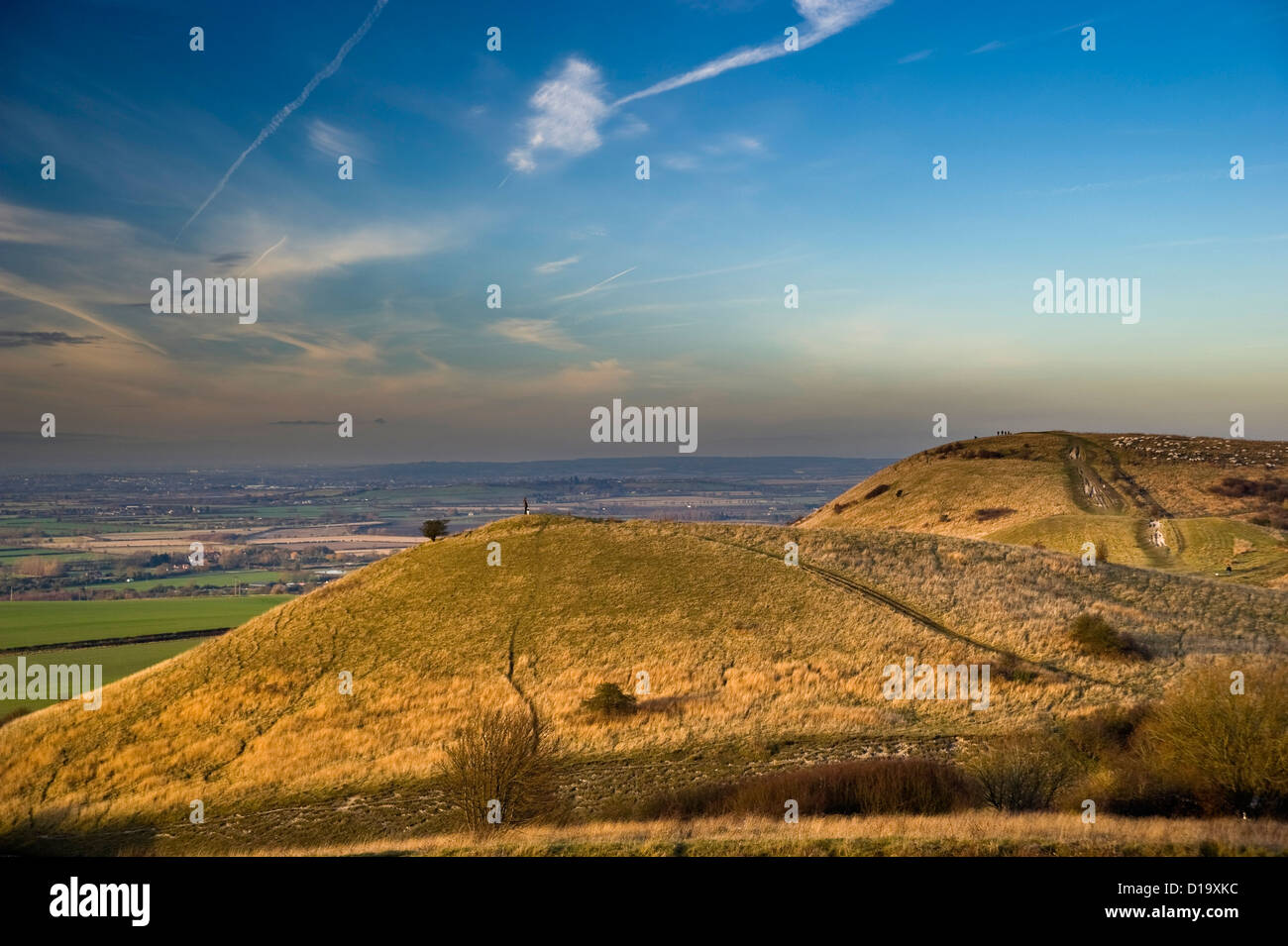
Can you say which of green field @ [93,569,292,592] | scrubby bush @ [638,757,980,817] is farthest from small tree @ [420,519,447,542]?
green field @ [93,569,292,592]

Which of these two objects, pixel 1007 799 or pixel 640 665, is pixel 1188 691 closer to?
pixel 1007 799

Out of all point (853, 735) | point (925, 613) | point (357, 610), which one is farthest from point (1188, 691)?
point (357, 610)

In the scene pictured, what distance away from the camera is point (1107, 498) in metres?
119

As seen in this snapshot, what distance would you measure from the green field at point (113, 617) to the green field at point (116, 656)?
12.3ft

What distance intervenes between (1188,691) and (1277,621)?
34.5 meters

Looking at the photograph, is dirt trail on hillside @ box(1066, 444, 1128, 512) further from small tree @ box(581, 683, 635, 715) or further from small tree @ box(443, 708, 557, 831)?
small tree @ box(443, 708, 557, 831)

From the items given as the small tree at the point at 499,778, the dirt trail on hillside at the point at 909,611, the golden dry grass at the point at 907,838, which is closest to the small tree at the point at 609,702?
the small tree at the point at 499,778

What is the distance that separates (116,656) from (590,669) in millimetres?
73188

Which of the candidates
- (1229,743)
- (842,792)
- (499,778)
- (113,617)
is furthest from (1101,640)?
(113,617)

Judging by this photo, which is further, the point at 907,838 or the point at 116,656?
the point at 116,656

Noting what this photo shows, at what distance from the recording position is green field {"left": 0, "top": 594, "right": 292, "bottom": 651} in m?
103

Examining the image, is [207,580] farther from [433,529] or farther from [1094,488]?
[1094,488]

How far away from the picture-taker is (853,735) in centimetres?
3409

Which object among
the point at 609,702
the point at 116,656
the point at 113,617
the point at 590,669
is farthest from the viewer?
the point at 113,617
